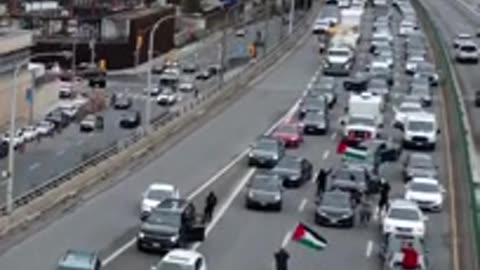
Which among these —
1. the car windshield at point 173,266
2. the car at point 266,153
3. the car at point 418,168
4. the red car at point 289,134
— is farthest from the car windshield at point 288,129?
the car windshield at point 173,266

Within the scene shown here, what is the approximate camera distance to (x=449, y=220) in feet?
156

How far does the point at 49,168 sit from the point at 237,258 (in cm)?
3890

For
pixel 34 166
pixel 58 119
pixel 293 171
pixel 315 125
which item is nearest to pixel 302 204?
pixel 293 171

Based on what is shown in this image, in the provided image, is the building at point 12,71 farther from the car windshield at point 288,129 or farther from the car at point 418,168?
the car at point 418,168

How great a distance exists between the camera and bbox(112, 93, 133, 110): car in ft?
376

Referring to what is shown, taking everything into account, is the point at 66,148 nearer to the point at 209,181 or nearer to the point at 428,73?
the point at 428,73

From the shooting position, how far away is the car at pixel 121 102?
376 feet

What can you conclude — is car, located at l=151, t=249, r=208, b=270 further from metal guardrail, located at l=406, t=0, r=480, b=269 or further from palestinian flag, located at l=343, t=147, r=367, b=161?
palestinian flag, located at l=343, t=147, r=367, b=161

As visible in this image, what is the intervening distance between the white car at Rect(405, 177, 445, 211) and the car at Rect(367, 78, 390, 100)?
29.8 meters

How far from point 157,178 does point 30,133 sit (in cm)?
3941

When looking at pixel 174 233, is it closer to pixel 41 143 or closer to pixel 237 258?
pixel 237 258

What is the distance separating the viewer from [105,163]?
54.8 m

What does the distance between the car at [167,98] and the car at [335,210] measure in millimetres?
67988

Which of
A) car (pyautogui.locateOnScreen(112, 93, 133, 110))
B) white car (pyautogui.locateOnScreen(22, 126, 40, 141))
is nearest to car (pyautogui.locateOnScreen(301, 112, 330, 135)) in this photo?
white car (pyautogui.locateOnScreen(22, 126, 40, 141))
